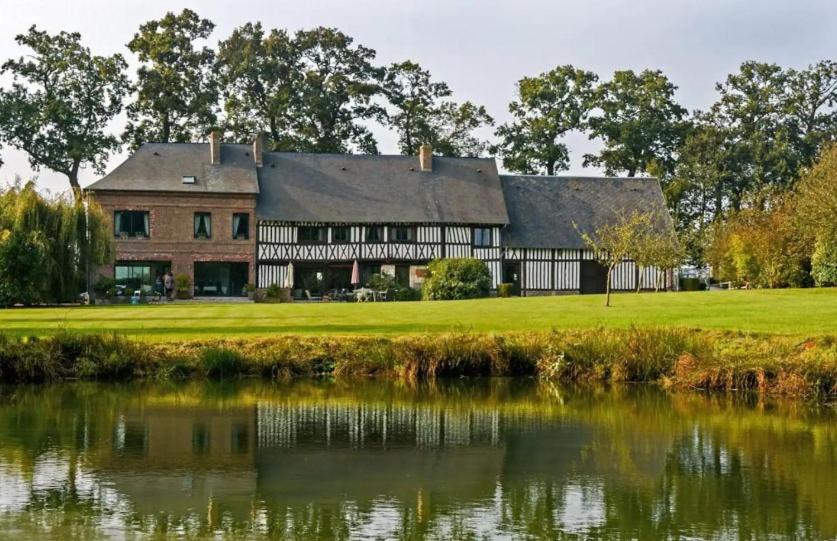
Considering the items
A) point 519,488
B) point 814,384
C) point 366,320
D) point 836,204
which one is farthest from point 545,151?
point 519,488

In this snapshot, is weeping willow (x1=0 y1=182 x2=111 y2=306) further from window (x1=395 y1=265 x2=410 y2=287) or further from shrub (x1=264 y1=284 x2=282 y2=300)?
window (x1=395 y1=265 x2=410 y2=287)

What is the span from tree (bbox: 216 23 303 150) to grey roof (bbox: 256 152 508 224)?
6.76m

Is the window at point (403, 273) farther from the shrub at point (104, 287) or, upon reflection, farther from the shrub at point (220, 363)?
the shrub at point (220, 363)

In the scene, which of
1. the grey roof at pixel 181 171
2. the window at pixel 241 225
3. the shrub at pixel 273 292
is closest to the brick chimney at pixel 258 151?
the grey roof at pixel 181 171

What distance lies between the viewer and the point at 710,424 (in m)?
15.6

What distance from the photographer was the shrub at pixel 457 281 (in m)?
38.4

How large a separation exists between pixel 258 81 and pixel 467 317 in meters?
30.9

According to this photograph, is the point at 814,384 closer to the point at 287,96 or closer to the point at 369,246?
the point at 369,246

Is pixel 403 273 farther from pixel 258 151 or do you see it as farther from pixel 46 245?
pixel 46 245

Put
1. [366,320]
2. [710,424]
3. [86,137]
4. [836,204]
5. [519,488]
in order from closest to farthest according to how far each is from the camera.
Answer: [519,488] → [710,424] → [366,320] → [836,204] → [86,137]

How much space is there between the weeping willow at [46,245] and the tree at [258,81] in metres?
17.1

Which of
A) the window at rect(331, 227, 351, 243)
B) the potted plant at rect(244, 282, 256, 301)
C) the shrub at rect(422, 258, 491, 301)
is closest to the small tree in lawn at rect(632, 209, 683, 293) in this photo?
the shrub at rect(422, 258, 491, 301)

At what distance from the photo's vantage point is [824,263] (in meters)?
34.9

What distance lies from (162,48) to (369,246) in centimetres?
1541
